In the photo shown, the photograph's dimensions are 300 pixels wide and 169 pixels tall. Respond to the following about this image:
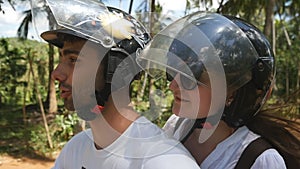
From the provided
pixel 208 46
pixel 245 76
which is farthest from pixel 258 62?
pixel 208 46

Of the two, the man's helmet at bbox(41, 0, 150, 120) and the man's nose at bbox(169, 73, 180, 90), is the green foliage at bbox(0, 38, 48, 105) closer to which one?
the man's helmet at bbox(41, 0, 150, 120)

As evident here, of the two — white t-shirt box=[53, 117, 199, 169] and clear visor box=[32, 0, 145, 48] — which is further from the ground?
clear visor box=[32, 0, 145, 48]

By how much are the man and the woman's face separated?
0.38 ft

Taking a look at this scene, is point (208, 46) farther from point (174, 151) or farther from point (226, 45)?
point (174, 151)

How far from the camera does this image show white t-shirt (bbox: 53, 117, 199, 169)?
0.99 m

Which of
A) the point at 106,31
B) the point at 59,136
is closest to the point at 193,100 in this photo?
the point at 106,31

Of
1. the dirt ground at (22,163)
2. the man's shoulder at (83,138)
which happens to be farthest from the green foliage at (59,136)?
the man's shoulder at (83,138)

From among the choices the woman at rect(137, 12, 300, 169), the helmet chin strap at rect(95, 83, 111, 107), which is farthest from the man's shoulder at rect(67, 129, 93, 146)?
the woman at rect(137, 12, 300, 169)

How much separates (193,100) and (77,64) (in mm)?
366

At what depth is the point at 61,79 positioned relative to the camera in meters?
1.14

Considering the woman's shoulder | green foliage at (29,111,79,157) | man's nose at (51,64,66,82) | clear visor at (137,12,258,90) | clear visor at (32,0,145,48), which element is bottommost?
green foliage at (29,111,79,157)

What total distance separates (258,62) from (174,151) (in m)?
0.44

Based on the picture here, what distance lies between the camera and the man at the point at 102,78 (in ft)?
3.63

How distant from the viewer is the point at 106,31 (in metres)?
1.17
